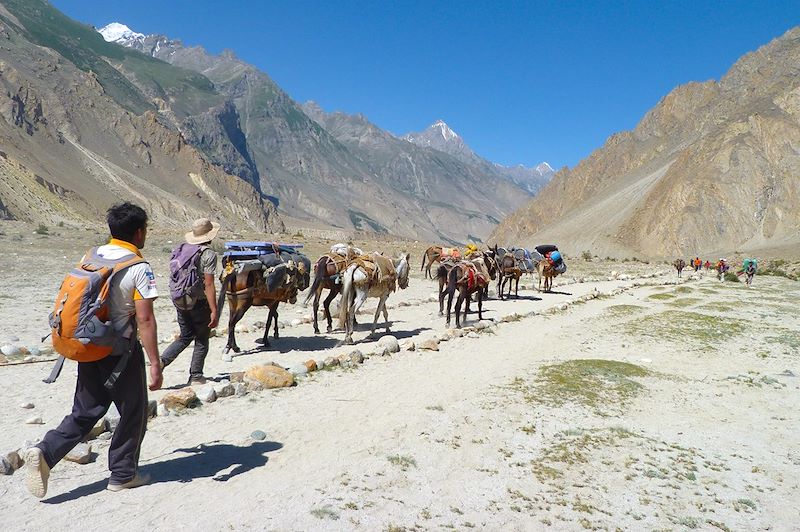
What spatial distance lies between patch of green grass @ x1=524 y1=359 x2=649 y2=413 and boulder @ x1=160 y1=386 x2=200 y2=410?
215 inches

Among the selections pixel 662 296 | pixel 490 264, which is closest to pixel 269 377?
pixel 490 264

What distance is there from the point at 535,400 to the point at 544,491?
3329mm

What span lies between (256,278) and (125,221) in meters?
7.27

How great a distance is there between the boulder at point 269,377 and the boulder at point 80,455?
329 centimetres

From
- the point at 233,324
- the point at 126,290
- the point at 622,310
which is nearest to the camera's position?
the point at 126,290

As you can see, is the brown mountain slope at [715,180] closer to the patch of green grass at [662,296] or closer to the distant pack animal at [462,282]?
the patch of green grass at [662,296]

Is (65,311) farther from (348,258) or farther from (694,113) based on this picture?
(694,113)

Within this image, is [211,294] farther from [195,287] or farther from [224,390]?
[224,390]

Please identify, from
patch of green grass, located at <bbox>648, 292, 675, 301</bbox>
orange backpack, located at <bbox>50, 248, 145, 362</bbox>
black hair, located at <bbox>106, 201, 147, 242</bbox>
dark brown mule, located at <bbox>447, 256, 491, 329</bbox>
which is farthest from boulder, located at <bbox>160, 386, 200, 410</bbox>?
patch of green grass, located at <bbox>648, 292, 675, 301</bbox>

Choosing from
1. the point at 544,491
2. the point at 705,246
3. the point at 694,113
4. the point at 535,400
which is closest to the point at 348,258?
the point at 535,400

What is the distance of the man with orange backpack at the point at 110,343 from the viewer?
4707 millimetres

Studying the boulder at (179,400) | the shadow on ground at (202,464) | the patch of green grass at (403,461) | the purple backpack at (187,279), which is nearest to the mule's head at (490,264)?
the purple backpack at (187,279)

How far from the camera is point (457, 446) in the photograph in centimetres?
717

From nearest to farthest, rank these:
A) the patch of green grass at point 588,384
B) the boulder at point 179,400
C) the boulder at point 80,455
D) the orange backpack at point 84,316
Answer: the orange backpack at point 84,316 → the boulder at point 80,455 → the boulder at point 179,400 → the patch of green grass at point 588,384
